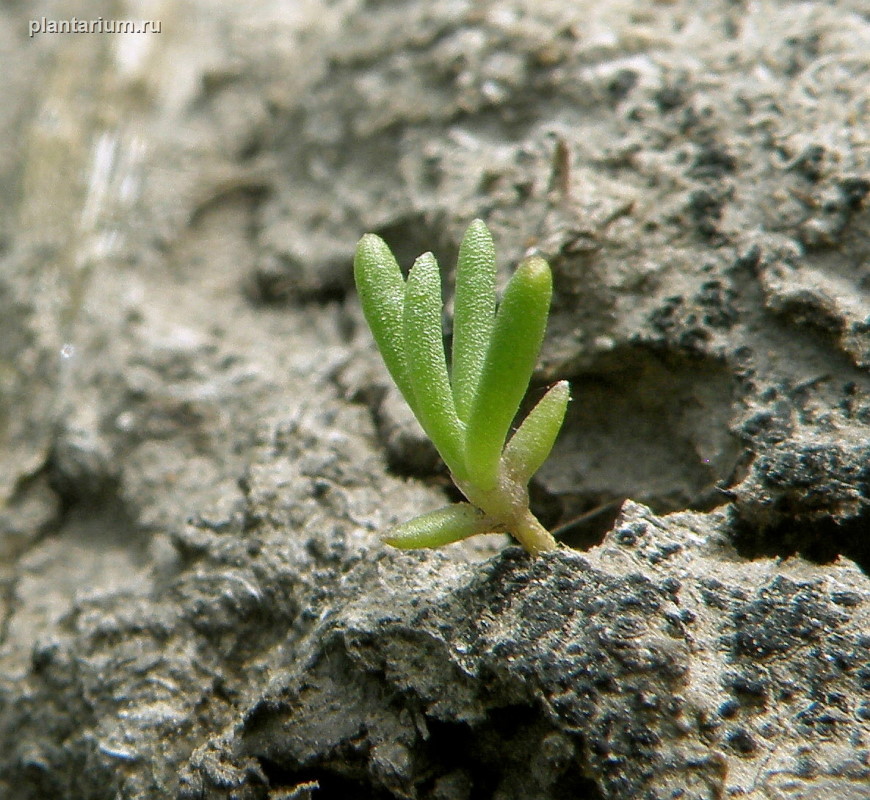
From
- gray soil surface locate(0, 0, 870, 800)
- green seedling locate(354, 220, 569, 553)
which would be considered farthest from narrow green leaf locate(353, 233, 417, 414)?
gray soil surface locate(0, 0, 870, 800)

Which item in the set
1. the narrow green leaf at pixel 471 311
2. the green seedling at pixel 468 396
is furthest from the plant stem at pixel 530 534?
the narrow green leaf at pixel 471 311

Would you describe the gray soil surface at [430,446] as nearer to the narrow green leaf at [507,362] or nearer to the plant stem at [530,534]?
the plant stem at [530,534]

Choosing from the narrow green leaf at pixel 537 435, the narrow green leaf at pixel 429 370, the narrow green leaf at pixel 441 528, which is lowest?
the narrow green leaf at pixel 441 528

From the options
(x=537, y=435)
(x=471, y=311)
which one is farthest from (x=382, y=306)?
(x=537, y=435)

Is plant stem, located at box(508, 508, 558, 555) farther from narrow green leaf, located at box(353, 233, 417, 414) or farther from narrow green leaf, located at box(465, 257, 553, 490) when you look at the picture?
narrow green leaf, located at box(353, 233, 417, 414)

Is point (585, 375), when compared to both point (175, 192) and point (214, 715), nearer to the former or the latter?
point (214, 715)

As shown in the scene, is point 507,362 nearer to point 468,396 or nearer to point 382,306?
point 468,396

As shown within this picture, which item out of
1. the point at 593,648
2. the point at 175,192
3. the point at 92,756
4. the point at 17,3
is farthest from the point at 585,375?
the point at 17,3

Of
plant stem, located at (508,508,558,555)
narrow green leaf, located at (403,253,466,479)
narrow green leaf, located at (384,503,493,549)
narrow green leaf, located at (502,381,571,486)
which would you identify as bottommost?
plant stem, located at (508,508,558,555)
